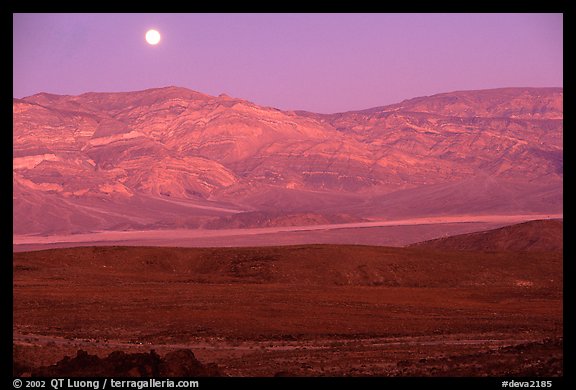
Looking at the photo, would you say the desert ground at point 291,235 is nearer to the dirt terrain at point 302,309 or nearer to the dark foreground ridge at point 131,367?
the dirt terrain at point 302,309

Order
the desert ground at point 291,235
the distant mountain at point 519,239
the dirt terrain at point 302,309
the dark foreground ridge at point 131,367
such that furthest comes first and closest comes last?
the desert ground at point 291,235 < the distant mountain at point 519,239 < the dirt terrain at point 302,309 < the dark foreground ridge at point 131,367

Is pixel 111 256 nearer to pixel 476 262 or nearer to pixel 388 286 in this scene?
pixel 388 286

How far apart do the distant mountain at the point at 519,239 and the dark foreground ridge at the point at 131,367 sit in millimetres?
59778

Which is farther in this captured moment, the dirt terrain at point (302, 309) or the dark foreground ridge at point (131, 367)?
the dirt terrain at point (302, 309)

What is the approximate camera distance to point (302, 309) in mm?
38969

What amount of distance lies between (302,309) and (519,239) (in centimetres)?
4392

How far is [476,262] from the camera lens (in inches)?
2336

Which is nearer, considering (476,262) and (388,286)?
(388,286)

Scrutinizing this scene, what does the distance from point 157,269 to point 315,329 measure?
28251 mm

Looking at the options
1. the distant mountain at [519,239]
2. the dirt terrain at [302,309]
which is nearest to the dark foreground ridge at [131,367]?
the dirt terrain at [302,309]

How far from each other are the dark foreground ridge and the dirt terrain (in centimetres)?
185

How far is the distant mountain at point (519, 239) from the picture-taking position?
250 ft

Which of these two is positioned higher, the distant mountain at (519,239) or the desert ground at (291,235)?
the desert ground at (291,235)
